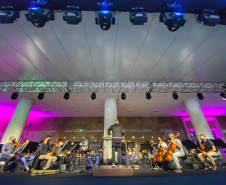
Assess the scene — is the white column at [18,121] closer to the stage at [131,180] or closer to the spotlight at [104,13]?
the stage at [131,180]

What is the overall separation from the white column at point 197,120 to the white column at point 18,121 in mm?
11925

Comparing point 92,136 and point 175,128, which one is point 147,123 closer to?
point 175,128

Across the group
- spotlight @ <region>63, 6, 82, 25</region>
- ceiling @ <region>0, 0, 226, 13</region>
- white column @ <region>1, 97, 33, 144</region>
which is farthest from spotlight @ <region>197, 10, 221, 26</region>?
white column @ <region>1, 97, 33, 144</region>

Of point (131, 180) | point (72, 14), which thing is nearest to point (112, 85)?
point (72, 14)

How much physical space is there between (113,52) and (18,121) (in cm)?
800

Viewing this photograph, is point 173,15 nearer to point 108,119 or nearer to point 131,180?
point 131,180

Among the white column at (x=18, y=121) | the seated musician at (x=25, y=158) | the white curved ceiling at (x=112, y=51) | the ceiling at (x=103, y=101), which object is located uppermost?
the ceiling at (x=103, y=101)

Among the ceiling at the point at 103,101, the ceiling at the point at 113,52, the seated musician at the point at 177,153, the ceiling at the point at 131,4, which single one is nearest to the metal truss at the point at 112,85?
the ceiling at the point at 113,52

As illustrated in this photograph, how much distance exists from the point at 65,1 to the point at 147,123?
13.4 m

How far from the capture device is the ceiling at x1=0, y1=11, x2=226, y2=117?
13.1 feet

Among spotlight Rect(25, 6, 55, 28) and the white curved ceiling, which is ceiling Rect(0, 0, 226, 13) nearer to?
spotlight Rect(25, 6, 55, 28)

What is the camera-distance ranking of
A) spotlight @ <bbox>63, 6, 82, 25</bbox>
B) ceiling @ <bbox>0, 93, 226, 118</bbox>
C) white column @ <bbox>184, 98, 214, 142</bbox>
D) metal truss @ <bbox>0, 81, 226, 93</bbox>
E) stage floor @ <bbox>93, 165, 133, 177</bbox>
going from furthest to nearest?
ceiling @ <bbox>0, 93, 226, 118</bbox>
white column @ <bbox>184, 98, 214, 142</bbox>
metal truss @ <bbox>0, 81, 226, 93</bbox>
stage floor @ <bbox>93, 165, 133, 177</bbox>
spotlight @ <bbox>63, 6, 82, 25</bbox>

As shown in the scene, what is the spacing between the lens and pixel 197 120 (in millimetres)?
8680

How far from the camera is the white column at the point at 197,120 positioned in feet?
27.2
